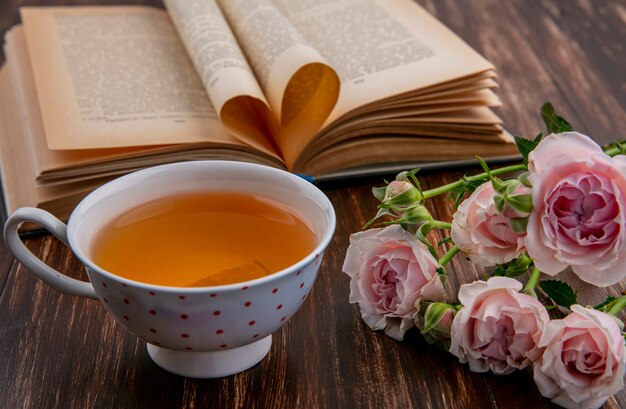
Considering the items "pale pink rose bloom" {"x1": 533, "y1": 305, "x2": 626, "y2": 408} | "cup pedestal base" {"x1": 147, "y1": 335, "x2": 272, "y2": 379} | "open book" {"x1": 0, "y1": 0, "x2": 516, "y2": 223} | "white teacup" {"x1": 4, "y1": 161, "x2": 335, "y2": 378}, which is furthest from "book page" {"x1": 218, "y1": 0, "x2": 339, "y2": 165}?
"pale pink rose bloom" {"x1": 533, "y1": 305, "x2": 626, "y2": 408}

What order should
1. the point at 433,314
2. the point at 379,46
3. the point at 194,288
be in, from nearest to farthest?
the point at 194,288
the point at 433,314
the point at 379,46

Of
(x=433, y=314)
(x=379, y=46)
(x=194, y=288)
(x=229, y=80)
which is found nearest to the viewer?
(x=194, y=288)

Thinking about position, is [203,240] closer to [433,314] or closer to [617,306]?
[433,314]

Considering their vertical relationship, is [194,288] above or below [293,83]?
above

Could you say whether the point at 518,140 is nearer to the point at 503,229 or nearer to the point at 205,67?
the point at 503,229

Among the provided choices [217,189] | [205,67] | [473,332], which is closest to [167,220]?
[217,189]

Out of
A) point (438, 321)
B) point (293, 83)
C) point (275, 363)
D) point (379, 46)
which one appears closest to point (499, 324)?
point (438, 321)

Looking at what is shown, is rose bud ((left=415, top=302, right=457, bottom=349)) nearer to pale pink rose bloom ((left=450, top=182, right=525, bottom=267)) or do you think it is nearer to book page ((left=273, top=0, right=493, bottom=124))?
pale pink rose bloom ((left=450, top=182, right=525, bottom=267))
